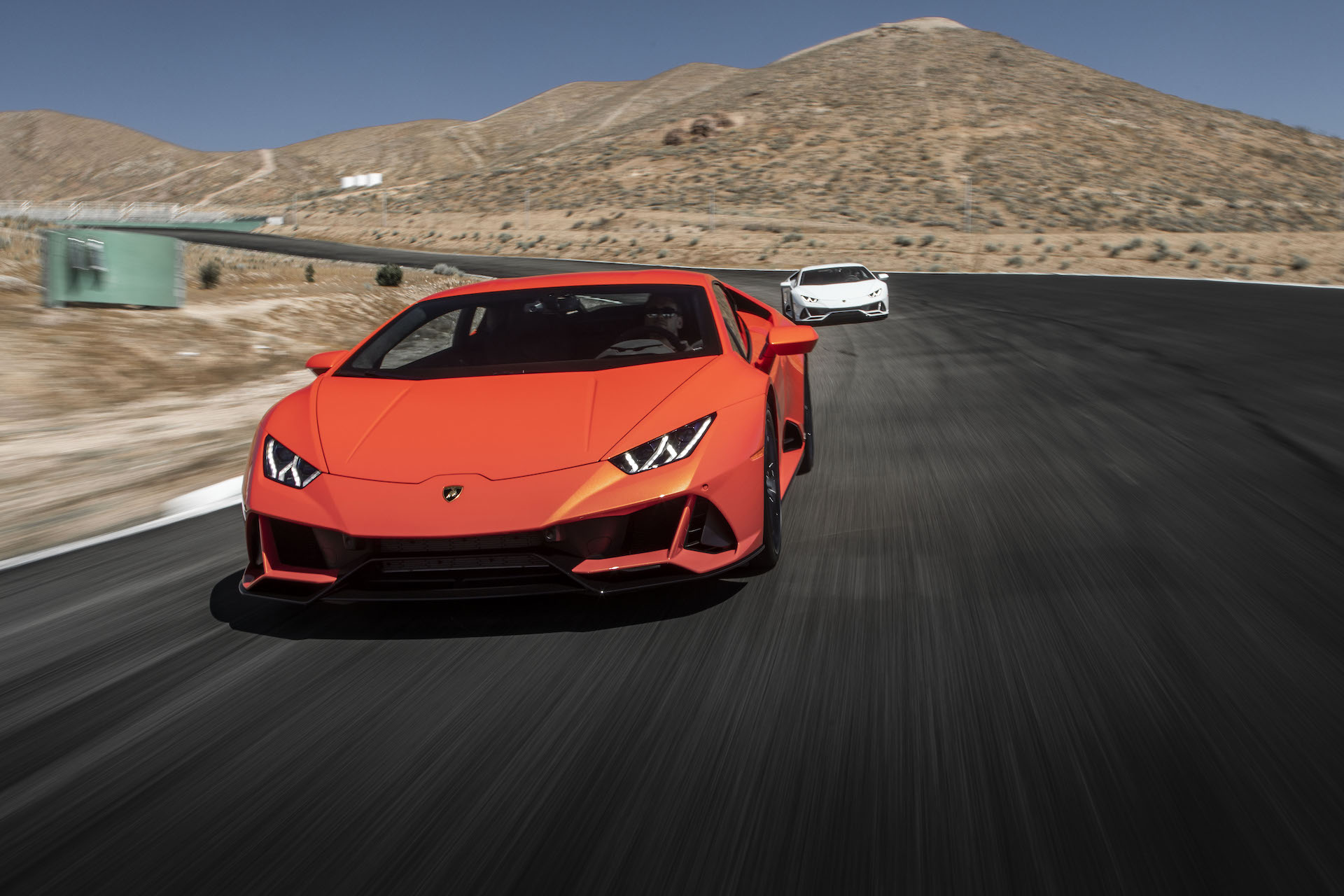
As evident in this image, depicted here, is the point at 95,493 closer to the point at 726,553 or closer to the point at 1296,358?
the point at 726,553

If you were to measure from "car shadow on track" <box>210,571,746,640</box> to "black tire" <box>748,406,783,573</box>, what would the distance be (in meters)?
0.13

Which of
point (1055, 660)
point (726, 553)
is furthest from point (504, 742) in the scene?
point (1055, 660)

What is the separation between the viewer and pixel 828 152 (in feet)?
252

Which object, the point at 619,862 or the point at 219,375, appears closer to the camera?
the point at 619,862

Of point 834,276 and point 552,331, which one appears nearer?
point 552,331

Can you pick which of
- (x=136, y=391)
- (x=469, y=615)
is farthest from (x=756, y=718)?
(x=136, y=391)

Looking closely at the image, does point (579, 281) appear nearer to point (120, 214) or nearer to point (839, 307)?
point (839, 307)

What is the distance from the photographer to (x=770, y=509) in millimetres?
4352

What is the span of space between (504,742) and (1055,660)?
5.52 ft

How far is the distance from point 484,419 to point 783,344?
1728 mm

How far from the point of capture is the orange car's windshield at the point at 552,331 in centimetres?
493

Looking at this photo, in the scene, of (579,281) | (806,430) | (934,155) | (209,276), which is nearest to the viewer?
(579,281)

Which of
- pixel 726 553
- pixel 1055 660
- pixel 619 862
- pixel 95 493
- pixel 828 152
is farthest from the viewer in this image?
pixel 828 152

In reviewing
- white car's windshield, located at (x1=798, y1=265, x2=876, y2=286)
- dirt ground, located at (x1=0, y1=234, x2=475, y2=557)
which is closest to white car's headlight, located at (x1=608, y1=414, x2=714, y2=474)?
dirt ground, located at (x1=0, y1=234, x2=475, y2=557)
